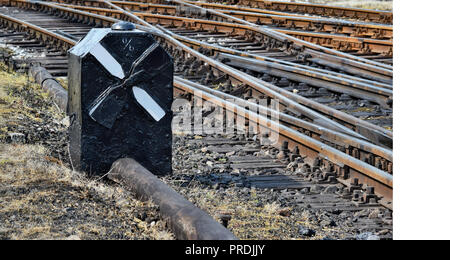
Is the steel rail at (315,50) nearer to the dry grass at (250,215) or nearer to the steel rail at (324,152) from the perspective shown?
the steel rail at (324,152)

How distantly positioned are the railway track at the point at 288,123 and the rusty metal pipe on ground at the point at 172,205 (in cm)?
164

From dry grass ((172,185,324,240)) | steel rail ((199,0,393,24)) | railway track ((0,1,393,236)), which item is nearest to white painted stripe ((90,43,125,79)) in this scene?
dry grass ((172,185,324,240))

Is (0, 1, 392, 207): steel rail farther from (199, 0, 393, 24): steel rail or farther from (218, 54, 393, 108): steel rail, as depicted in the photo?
(199, 0, 393, 24): steel rail

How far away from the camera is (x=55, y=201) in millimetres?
5824

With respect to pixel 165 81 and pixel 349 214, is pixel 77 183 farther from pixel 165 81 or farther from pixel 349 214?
pixel 349 214

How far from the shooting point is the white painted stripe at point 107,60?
649cm

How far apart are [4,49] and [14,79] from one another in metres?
2.82

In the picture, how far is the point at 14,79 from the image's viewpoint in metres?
11.2

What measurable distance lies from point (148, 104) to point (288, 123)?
2.64 metres

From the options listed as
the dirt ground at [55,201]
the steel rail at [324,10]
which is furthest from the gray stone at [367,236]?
the steel rail at [324,10]

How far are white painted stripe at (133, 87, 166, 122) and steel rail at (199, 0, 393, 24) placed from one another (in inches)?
464

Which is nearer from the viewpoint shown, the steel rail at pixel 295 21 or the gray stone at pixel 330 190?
the gray stone at pixel 330 190

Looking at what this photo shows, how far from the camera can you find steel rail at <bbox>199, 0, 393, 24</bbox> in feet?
59.7

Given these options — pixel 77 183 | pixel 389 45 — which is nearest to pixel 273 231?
pixel 77 183
